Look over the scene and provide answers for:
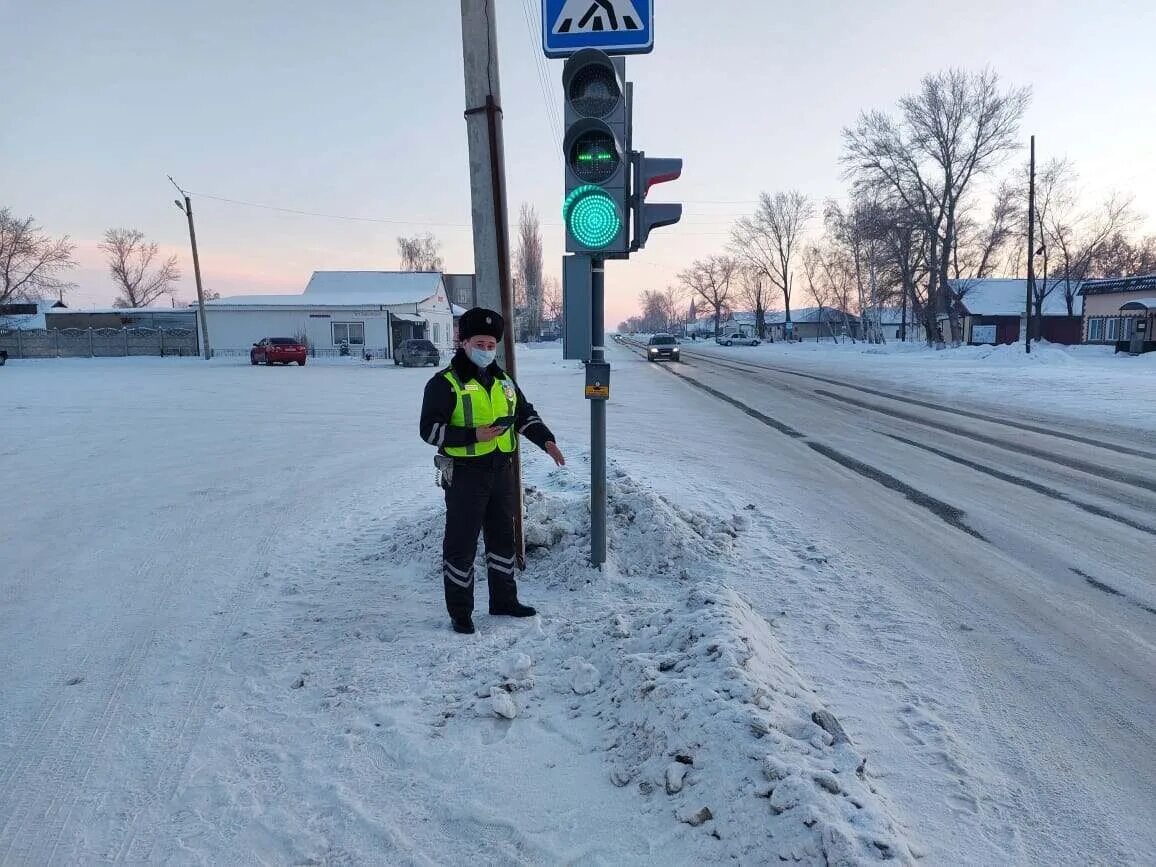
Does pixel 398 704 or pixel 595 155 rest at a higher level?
pixel 595 155

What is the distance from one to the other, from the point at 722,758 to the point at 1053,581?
11.5ft

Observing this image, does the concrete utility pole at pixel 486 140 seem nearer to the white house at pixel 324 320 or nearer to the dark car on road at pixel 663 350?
the dark car on road at pixel 663 350

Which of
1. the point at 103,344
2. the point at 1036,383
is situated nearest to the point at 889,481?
the point at 1036,383

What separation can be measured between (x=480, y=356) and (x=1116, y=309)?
55674mm

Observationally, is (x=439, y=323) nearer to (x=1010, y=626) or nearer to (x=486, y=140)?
(x=486, y=140)

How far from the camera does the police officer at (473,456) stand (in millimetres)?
3873

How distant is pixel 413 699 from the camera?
3.28 metres

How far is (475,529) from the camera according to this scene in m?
4.05

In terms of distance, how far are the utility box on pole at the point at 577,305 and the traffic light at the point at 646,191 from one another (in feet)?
1.14

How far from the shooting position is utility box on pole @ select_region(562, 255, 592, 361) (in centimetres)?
435

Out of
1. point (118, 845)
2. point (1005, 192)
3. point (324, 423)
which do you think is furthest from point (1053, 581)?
point (1005, 192)

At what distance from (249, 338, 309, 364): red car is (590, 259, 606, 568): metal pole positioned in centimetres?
3515

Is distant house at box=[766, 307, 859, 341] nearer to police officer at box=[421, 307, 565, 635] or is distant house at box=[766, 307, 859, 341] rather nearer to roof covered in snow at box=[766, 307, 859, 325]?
roof covered in snow at box=[766, 307, 859, 325]

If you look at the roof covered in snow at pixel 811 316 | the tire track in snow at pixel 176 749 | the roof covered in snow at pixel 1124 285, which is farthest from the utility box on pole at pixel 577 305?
the roof covered in snow at pixel 811 316
